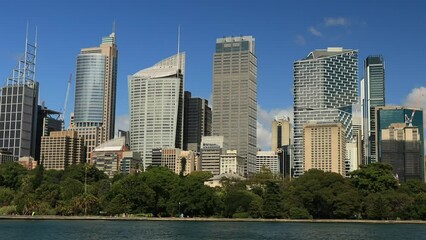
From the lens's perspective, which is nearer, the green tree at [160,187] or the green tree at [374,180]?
the green tree at [160,187]

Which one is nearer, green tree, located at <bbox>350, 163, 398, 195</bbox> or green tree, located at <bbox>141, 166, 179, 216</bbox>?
green tree, located at <bbox>141, 166, 179, 216</bbox>

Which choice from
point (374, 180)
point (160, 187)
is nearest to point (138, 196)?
point (160, 187)

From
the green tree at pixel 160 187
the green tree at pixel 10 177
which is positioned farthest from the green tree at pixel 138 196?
the green tree at pixel 10 177

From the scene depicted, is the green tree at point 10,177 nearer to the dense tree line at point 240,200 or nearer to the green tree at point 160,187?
the dense tree line at point 240,200

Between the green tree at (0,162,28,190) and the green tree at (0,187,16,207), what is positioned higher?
the green tree at (0,162,28,190)

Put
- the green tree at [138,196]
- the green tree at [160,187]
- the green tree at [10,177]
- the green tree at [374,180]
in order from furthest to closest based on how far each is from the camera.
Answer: the green tree at [10,177]
the green tree at [374,180]
the green tree at [160,187]
the green tree at [138,196]

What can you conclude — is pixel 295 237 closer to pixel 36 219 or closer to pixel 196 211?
pixel 196 211

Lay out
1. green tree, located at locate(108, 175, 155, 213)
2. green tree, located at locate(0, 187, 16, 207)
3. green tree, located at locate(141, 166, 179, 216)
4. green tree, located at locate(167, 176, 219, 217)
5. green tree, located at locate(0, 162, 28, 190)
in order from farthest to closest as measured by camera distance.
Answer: green tree, located at locate(0, 162, 28, 190) < green tree, located at locate(0, 187, 16, 207) < green tree, located at locate(141, 166, 179, 216) < green tree, located at locate(108, 175, 155, 213) < green tree, located at locate(167, 176, 219, 217)

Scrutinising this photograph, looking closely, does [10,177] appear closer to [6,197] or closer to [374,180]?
[6,197]

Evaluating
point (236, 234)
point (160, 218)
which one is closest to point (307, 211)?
point (160, 218)

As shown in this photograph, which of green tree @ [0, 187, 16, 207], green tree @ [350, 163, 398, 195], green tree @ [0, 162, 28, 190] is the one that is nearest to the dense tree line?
green tree @ [350, 163, 398, 195]

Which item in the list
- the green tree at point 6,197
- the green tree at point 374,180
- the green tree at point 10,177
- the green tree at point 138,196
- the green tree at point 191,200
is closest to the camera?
the green tree at point 191,200

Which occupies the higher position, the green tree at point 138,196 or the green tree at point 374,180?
the green tree at point 374,180

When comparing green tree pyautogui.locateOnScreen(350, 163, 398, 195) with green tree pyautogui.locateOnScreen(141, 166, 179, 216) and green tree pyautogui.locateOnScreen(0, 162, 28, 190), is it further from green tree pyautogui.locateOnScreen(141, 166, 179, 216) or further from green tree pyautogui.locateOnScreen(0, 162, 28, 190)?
green tree pyautogui.locateOnScreen(0, 162, 28, 190)
